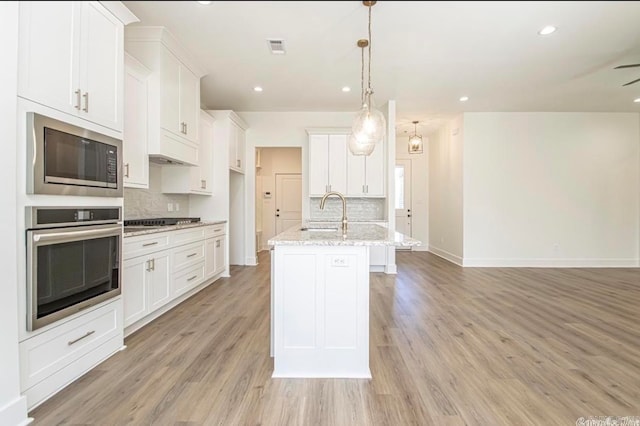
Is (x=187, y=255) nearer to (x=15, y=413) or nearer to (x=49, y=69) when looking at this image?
(x=15, y=413)

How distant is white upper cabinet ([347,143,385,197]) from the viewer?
214 inches

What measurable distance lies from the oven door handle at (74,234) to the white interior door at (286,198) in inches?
235

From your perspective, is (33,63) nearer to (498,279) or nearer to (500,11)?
(500,11)

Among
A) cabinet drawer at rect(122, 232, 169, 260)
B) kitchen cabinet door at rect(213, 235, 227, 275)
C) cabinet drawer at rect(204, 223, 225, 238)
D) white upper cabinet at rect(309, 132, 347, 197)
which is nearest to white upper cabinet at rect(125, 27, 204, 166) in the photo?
cabinet drawer at rect(122, 232, 169, 260)

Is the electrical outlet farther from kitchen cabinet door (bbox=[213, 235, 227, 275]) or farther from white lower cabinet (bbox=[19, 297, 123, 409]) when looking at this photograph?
kitchen cabinet door (bbox=[213, 235, 227, 275])

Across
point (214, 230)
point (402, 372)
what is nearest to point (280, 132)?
point (214, 230)

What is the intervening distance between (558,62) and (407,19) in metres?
3.43

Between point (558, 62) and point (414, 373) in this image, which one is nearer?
point (414, 373)

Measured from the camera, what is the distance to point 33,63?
1479mm

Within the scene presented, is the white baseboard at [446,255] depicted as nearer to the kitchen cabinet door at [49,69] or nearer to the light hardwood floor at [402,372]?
the light hardwood floor at [402,372]

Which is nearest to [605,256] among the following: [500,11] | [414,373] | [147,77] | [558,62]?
[558,62]

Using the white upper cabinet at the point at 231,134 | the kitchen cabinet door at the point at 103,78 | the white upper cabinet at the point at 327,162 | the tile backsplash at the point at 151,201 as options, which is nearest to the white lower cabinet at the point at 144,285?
the tile backsplash at the point at 151,201

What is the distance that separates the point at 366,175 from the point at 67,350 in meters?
4.51

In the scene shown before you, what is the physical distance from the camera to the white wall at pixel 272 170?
8047 mm
